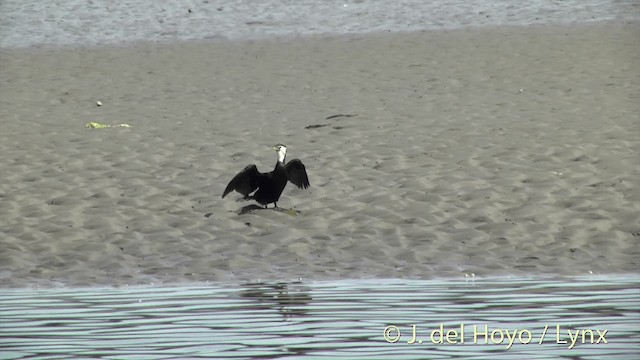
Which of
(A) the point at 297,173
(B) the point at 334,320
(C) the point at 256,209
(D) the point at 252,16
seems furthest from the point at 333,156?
(D) the point at 252,16

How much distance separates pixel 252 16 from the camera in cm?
2880

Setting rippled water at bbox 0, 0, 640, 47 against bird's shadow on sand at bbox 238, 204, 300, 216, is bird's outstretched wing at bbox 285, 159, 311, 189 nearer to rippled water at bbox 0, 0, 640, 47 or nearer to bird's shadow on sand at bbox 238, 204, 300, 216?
bird's shadow on sand at bbox 238, 204, 300, 216

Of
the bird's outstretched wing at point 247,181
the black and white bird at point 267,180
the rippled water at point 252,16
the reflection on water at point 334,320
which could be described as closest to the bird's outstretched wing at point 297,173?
the black and white bird at point 267,180

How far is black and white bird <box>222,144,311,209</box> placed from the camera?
44.8ft

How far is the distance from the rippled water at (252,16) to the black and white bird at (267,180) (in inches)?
518

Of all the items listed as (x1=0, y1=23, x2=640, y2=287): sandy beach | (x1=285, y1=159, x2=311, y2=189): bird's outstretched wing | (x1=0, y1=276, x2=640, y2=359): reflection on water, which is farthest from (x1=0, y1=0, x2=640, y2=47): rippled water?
(x1=0, y1=276, x2=640, y2=359): reflection on water

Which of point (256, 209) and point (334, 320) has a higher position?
point (334, 320)

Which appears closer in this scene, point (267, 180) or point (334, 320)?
point (334, 320)

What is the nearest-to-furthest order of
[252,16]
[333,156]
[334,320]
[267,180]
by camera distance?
[334,320] → [267,180] → [333,156] → [252,16]

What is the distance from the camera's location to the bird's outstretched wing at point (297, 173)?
13789 millimetres

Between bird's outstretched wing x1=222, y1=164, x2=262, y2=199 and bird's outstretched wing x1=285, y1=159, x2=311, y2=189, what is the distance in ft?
1.02

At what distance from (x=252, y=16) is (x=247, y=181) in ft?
50.6

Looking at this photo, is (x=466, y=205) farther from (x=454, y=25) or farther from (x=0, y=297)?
(x=454, y=25)

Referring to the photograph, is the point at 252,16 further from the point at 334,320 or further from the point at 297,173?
the point at 334,320
